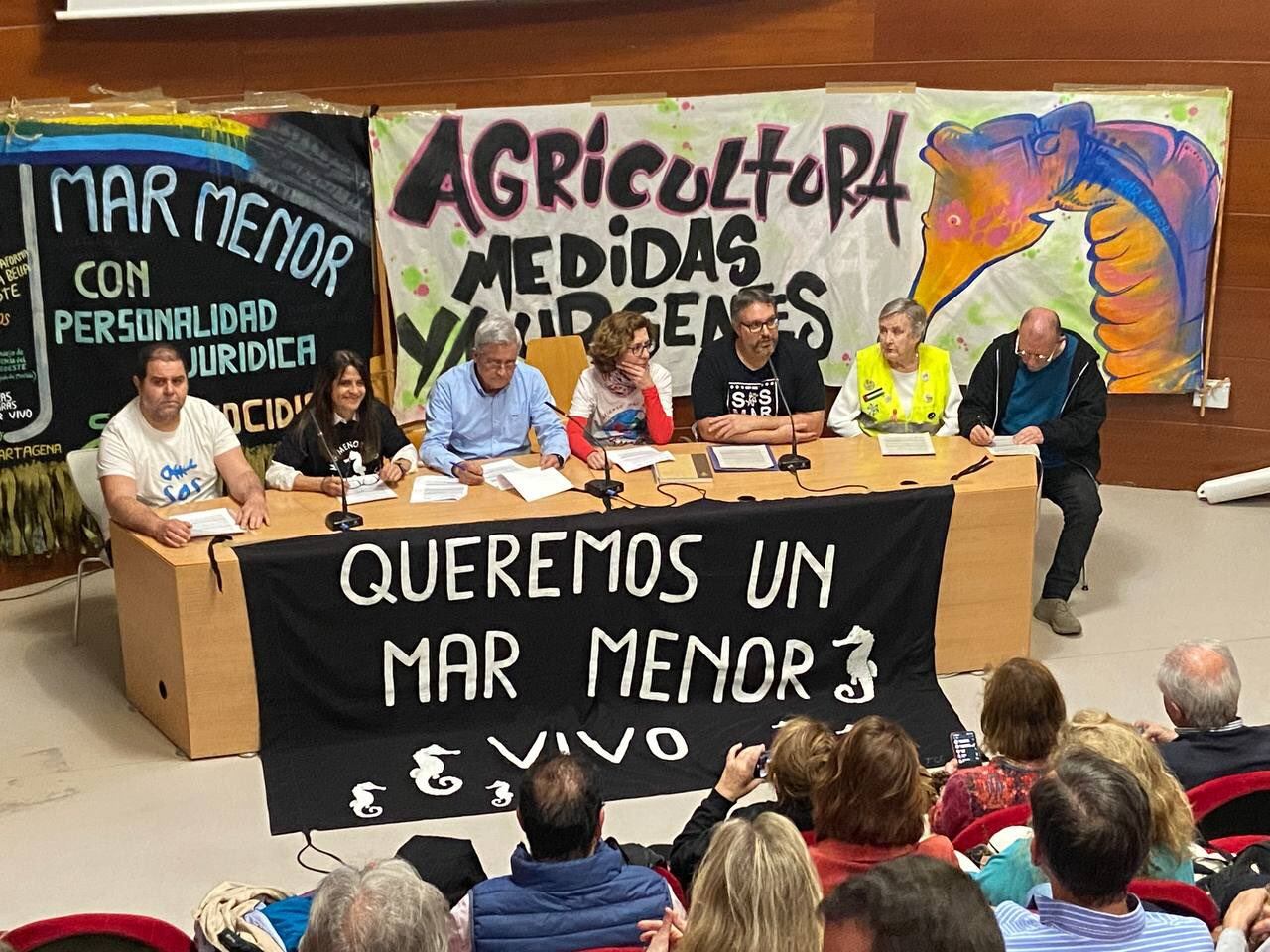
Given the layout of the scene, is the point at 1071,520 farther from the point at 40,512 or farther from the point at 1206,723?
the point at 40,512

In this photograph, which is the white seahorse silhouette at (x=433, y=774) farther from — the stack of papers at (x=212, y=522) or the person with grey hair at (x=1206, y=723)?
the person with grey hair at (x=1206, y=723)

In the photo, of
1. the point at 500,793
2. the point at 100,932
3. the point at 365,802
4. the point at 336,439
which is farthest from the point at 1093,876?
the point at 336,439

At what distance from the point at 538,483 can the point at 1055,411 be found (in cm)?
200

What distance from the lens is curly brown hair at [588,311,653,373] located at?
19.3ft

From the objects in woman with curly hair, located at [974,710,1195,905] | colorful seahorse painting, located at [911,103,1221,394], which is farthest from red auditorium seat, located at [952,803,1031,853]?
colorful seahorse painting, located at [911,103,1221,394]

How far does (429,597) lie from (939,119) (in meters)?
3.39

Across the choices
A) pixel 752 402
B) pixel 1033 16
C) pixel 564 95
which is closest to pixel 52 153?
pixel 564 95

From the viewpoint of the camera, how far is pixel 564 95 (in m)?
6.88

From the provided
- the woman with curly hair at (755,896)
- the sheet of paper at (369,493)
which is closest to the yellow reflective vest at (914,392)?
the sheet of paper at (369,493)

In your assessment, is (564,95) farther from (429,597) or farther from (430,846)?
(430,846)

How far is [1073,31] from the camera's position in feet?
23.1

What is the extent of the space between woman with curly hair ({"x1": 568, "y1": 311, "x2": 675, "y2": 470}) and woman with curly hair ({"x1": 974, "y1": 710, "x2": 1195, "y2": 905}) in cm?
291

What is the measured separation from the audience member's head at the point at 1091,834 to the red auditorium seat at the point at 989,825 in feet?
2.39

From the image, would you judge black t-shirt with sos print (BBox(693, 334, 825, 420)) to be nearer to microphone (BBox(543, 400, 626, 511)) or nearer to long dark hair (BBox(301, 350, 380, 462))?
microphone (BBox(543, 400, 626, 511))
